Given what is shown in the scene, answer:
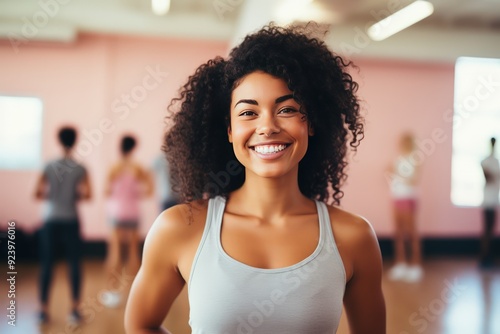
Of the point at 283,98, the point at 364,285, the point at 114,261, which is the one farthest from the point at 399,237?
the point at 283,98

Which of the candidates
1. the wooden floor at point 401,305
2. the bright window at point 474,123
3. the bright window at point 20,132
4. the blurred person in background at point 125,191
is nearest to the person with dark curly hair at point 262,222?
the wooden floor at point 401,305

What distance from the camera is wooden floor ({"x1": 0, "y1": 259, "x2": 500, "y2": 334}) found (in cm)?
297

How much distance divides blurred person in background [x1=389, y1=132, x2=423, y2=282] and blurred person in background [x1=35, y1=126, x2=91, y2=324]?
2693 millimetres

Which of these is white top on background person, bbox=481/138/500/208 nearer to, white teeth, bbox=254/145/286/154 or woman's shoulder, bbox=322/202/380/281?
woman's shoulder, bbox=322/202/380/281

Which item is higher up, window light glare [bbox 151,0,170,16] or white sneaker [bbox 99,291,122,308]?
window light glare [bbox 151,0,170,16]

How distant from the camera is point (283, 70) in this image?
91 centimetres

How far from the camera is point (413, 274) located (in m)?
4.49

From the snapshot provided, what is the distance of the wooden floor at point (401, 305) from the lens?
297 centimetres

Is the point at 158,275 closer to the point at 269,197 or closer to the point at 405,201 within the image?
the point at 269,197

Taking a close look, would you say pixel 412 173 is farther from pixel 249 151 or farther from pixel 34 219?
pixel 34 219

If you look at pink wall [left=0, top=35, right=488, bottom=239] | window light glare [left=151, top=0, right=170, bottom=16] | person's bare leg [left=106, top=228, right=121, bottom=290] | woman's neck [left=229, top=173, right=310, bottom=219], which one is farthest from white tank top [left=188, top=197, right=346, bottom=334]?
pink wall [left=0, top=35, right=488, bottom=239]

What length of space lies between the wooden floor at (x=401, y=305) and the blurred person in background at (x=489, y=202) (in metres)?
0.42

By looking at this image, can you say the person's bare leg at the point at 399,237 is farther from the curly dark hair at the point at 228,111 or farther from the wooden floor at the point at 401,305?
the curly dark hair at the point at 228,111

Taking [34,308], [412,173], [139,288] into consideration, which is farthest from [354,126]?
[412,173]
